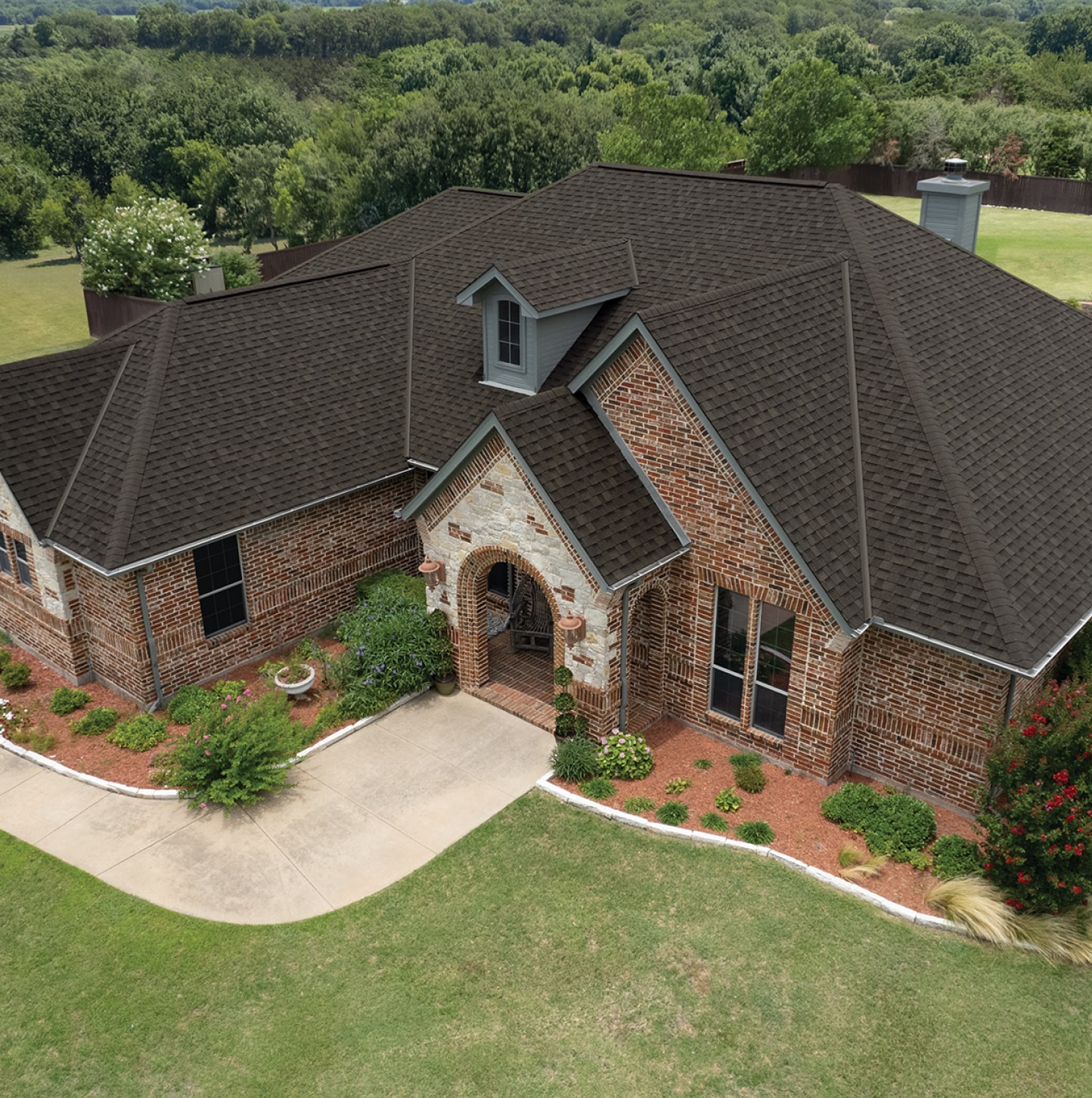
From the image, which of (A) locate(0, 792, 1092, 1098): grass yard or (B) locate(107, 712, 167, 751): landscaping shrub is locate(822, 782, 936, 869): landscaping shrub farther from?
(B) locate(107, 712, 167, 751): landscaping shrub

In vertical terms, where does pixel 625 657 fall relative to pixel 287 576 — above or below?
above

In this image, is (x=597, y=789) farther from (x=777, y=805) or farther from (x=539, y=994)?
(x=539, y=994)

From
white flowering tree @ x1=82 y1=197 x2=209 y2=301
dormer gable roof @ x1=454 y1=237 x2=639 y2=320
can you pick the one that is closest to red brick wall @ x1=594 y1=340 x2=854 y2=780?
dormer gable roof @ x1=454 y1=237 x2=639 y2=320

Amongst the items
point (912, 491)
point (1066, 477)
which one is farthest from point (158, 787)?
point (1066, 477)

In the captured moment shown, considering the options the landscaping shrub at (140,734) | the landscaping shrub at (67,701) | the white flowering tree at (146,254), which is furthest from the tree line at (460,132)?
the landscaping shrub at (140,734)

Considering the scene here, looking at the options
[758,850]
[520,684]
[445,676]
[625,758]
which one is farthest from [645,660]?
[758,850]

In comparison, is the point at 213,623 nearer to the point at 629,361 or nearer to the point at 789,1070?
the point at 629,361

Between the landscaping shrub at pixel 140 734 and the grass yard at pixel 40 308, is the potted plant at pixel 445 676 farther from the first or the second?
the grass yard at pixel 40 308
